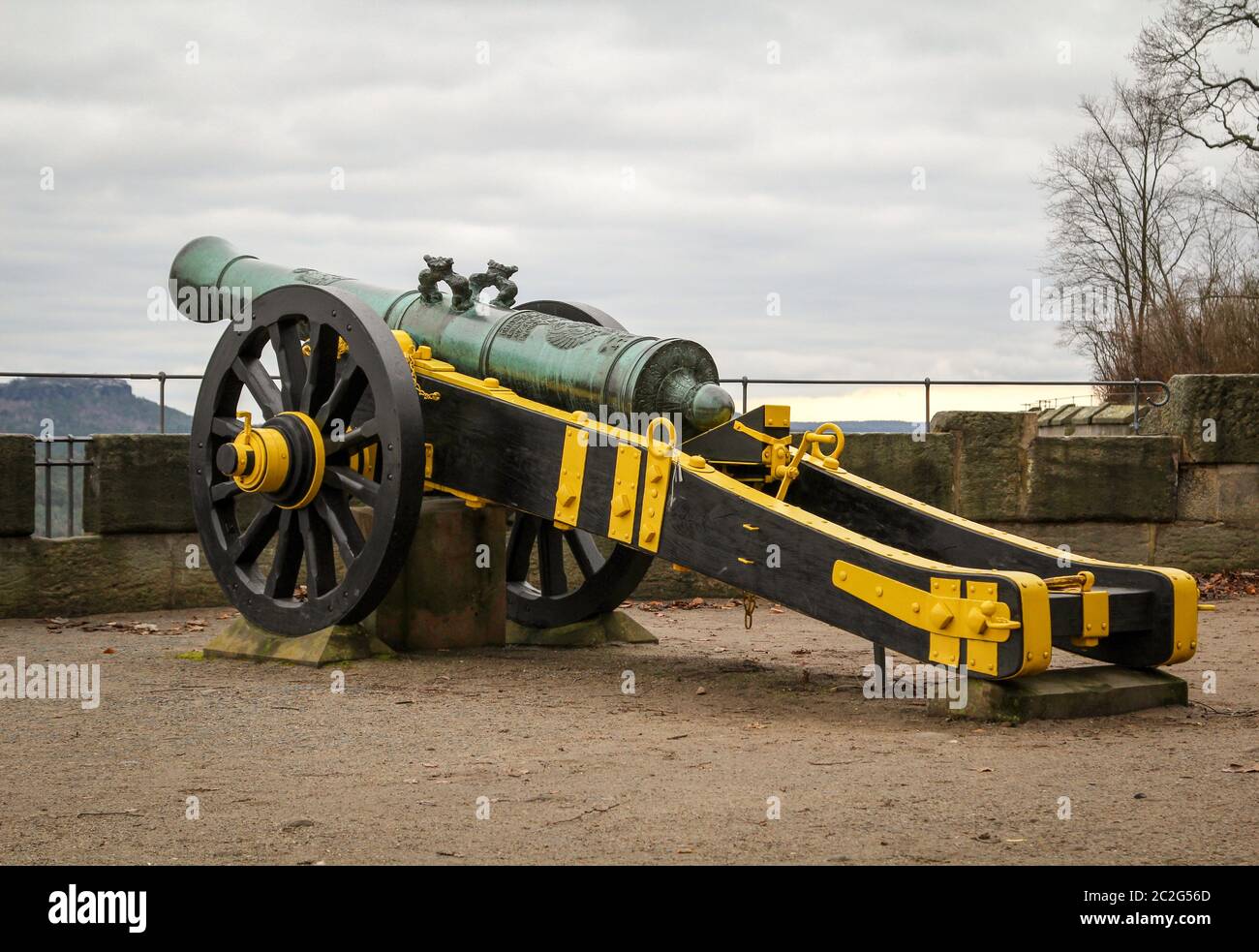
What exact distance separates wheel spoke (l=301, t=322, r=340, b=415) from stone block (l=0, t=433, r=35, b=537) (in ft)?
9.24

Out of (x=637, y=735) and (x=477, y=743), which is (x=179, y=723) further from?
(x=637, y=735)

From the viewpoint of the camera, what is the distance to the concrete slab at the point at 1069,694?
5.39 meters

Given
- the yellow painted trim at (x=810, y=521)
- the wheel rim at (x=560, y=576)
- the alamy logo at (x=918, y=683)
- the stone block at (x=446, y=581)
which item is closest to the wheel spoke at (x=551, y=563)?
the wheel rim at (x=560, y=576)

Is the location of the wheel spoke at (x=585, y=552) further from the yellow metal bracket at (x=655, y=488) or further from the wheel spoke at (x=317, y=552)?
the yellow metal bracket at (x=655, y=488)

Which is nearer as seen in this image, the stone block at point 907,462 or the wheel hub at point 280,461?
the wheel hub at point 280,461

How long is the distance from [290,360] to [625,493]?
1.94 meters

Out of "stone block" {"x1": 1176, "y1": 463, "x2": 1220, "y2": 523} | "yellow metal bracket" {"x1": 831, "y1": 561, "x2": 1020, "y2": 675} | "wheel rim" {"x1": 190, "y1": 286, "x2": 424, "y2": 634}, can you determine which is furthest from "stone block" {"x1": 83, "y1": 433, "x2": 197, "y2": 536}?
"stone block" {"x1": 1176, "y1": 463, "x2": 1220, "y2": 523}

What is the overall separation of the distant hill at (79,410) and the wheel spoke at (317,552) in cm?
280

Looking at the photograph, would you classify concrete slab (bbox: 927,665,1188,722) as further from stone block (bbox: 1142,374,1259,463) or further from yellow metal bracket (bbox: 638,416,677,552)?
stone block (bbox: 1142,374,1259,463)

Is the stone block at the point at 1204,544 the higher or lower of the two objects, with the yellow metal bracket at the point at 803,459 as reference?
lower

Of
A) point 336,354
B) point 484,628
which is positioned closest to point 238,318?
point 336,354

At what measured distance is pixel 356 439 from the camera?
686 cm

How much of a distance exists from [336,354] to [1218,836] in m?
4.53

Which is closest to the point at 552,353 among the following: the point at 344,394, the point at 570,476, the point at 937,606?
the point at 570,476
